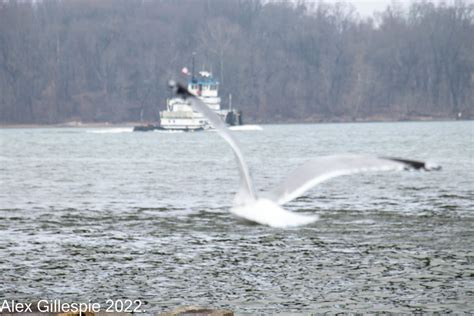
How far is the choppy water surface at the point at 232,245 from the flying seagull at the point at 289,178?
A: 25.1 ft

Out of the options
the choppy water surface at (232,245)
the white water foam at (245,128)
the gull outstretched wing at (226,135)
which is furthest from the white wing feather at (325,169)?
the white water foam at (245,128)

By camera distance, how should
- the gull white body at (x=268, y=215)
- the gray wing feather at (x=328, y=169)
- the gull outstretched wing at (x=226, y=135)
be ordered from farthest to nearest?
the gull white body at (x=268, y=215), the gull outstretched wing at (x=226, y=135), the gray wing feather at (x=328, y=169)

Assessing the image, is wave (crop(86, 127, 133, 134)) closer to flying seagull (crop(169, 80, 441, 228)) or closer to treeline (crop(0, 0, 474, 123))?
treeline (crop(0, 0, 474, 123))

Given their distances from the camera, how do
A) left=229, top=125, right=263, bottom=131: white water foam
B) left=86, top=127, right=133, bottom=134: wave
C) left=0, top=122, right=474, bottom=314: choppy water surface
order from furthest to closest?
left=86, top=127, right=133, bottom=134: wave, left=229, top=125, right=263, bottom=131: white water foam, left=0, top=122, right=474, bottom=314: choppy water surface

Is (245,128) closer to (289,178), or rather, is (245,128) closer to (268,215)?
(289,178)

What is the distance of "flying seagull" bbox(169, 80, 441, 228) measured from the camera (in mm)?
7559

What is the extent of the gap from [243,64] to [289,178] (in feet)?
402

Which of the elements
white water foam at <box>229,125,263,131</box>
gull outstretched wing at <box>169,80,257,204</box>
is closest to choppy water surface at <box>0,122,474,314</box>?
gull outstretched wing at <box>169,80,257,204</box>

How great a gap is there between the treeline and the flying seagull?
117 meters

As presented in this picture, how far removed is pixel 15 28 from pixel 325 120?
37.9 m

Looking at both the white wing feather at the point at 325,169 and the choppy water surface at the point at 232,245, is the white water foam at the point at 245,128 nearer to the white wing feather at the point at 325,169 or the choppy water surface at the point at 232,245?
the choppy water surface at the point at 232,245

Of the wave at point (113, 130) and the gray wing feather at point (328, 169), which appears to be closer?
the gray wing feather at point (328, 169)

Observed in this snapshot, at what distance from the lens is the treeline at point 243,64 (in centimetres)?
12675

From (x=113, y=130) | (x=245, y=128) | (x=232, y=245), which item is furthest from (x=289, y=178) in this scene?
(x=113, y=130)
